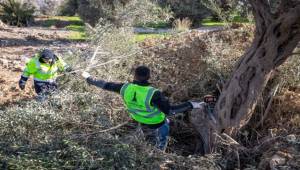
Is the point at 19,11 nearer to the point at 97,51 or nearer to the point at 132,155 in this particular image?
the point at 97,51

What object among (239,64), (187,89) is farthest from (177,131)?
(239,64)

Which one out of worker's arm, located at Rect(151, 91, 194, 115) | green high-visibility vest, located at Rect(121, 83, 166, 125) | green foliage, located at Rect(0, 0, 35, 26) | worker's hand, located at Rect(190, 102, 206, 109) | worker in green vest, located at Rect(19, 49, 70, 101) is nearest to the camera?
worker's arm, located at Rect(151, 91, 194, 115)

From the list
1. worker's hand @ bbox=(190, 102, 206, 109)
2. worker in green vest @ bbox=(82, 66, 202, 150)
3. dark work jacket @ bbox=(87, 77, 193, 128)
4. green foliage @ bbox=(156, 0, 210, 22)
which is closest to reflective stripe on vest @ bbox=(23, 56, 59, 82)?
worker in green vest @ bbox=(82, 66, 202, 150)

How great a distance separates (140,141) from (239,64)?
1972 millimetres

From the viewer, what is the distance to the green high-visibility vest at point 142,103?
687 cm

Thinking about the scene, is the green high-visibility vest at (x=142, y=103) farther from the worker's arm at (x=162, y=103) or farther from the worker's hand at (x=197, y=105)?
the worker's hand at (x=197, y=105)

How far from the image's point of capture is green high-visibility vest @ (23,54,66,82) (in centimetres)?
946

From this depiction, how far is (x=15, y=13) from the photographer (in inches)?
1097

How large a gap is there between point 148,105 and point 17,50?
38.8ft

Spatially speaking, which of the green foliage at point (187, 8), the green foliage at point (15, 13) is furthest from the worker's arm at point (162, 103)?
the green foliage at point (15, 13)

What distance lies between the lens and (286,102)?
8133 millimetres

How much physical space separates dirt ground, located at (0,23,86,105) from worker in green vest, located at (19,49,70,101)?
1.15 metres

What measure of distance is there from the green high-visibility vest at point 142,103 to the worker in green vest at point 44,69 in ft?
8.96

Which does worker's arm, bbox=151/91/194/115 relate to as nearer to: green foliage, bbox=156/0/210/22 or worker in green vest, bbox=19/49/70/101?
worker in green vest, bbox=19/49/70/101
